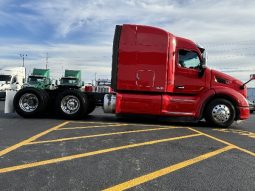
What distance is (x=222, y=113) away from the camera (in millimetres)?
11766

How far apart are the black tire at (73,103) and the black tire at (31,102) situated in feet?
1.76

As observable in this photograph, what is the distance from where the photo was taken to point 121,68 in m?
11.9

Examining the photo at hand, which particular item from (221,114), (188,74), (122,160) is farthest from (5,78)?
(122,160)

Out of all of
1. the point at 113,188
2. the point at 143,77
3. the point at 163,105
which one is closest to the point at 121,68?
the point at 143,77

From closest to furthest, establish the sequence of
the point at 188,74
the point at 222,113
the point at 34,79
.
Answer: the point at 222,113 < the point at 188,74 < the point at 34,79

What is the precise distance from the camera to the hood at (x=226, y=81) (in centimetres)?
1202

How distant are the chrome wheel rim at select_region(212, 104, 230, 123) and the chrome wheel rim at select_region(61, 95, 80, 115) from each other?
4.55 m

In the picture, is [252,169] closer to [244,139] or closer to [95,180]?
[95,180]

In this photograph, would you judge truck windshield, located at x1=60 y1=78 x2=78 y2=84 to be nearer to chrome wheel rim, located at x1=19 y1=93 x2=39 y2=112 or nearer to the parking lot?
chrome wheel rim, located at x1=19 y1=93 x2=39 y2=112

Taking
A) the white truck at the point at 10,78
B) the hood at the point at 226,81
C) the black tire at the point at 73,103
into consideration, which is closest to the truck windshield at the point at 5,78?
the white truck at the point at 10,78

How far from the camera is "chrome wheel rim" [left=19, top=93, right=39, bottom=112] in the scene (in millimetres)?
12891

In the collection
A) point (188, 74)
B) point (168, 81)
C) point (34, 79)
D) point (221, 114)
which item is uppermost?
point (34, 79)

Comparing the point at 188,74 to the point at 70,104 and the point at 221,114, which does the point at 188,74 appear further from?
the point at 70,104

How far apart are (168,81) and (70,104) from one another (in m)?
3.46
